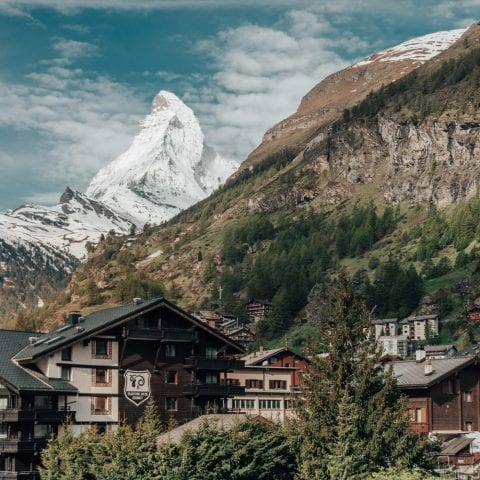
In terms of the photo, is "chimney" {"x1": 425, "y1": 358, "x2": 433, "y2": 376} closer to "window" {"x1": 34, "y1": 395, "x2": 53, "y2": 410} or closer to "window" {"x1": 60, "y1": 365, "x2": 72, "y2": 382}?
"window" {"x1": 60, "y1": 365, "x2": 72, "y2": 382}

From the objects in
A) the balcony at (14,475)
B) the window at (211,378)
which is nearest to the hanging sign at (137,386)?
the window at (211,378)

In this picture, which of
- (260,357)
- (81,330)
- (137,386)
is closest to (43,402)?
(81,330)

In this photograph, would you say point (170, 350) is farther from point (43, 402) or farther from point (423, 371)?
point (423, 371)

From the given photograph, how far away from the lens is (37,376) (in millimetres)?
79688

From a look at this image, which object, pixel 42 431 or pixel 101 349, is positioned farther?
pixel 101 349

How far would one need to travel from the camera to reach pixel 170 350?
3423 inches

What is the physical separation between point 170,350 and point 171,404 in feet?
15.4

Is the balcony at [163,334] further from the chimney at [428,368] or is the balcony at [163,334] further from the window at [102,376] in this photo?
the chimney at [428,368]

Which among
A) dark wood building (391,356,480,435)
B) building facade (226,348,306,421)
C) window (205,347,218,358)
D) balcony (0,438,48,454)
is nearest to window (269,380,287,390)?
building facade (226,348,306,421)

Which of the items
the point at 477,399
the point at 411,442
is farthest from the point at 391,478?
the point at 477,399

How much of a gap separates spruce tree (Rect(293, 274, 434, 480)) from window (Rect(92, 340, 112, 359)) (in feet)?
84.0

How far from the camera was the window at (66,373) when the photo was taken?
266ft

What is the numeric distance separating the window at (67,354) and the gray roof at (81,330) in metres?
0.83

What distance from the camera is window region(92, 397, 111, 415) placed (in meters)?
82.1
